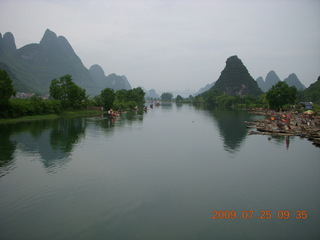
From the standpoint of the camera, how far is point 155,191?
15609mm

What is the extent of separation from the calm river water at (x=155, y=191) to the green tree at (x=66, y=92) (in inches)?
1278

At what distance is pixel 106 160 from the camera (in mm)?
22438

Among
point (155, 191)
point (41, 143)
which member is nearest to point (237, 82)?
point (41, 143)

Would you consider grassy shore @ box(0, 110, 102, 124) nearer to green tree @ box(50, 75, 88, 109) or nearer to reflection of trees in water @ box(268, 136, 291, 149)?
green tree @ box(50, 75, 88, 109)

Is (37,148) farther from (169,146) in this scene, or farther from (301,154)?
(301,154)

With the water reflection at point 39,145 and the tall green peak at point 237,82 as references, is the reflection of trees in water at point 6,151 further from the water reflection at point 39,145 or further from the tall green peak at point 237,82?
the tall green peak at point 237,82

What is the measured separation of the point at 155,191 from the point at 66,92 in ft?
165

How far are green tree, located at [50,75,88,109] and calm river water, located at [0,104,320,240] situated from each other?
107 feet

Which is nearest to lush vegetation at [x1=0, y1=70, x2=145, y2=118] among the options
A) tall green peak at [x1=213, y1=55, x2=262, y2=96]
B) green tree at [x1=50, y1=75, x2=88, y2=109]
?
green tree at [x1=50, y1=75, x2=88, y2=109]

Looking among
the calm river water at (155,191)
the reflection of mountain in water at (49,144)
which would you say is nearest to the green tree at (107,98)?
the reflection of mountain in water at (49,144)

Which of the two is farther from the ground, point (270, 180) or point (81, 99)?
Answer: point (81, 99)

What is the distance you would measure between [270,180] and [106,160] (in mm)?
14154

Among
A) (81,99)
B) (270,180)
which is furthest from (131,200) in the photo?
(81,99)

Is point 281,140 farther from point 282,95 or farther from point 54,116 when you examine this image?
point 282,95
